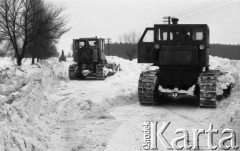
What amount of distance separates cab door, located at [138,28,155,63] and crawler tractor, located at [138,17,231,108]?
0.32 metres

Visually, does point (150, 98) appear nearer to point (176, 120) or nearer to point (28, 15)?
point (176, 120)

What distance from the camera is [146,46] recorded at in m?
15.7

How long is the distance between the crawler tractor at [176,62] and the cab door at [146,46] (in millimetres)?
324

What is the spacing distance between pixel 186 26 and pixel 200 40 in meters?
0.70

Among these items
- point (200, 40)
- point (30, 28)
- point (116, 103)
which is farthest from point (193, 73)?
point (30, 28)

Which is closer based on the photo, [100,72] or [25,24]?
[100,72]

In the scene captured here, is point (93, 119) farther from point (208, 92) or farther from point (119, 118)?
point (208, 92)

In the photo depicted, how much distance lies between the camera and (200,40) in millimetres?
14820

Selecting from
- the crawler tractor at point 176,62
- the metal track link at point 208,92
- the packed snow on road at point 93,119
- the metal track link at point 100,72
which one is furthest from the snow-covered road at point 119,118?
the metal track link at point 100,72

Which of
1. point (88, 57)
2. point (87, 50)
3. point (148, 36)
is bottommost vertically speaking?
point (88, 57)

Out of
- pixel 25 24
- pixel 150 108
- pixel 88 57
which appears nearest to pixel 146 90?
pixel 150 108

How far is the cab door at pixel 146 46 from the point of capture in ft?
51.2

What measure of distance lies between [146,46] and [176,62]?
1.54m

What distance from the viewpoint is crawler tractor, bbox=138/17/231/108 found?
14570 millimetres
